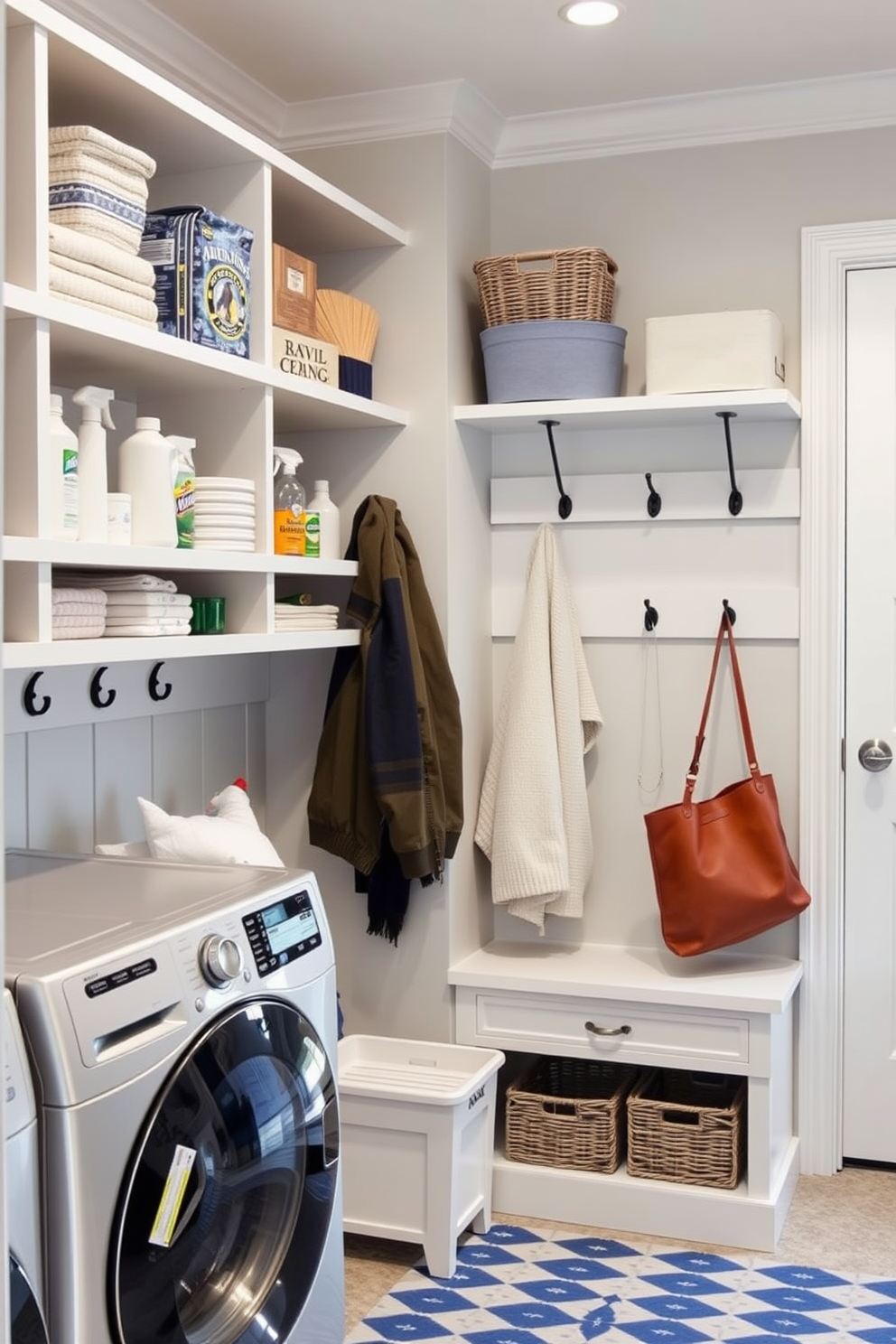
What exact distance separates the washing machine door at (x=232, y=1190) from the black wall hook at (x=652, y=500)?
1.59 meters

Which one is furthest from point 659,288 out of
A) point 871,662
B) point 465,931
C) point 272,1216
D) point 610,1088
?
point 272,1216

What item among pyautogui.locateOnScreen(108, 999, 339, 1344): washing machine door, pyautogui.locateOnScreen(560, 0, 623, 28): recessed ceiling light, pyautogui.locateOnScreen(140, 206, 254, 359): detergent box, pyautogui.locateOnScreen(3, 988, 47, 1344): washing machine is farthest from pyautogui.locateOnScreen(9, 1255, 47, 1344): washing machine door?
pyautogui.locateOnScreen(560, 0, 623, 28): recessed ceiling light

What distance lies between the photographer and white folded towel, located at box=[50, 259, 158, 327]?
1833 millimetres

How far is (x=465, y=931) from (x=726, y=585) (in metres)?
0.98

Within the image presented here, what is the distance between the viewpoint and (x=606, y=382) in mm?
2916

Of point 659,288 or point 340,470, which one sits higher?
point 659,288

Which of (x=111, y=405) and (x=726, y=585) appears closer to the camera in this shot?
(x=111, y=405)

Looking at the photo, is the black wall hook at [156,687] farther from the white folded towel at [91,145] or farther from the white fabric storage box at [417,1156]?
the white folded towel at [91,145]

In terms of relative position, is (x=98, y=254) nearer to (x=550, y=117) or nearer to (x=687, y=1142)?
(x=550, y=117)

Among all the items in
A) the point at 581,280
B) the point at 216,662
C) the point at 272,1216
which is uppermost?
the point at 581,280

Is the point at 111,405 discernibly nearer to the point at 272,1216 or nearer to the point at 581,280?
the point at 581,280

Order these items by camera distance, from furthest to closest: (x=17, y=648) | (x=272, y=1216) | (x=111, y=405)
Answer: (x=111, y=405)
(x=272, y=1216)
(x=17, y=648)

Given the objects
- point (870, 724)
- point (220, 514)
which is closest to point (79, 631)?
point (220, 514)

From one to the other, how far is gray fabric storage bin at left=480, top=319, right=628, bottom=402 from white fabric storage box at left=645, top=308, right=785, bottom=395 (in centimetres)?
11
